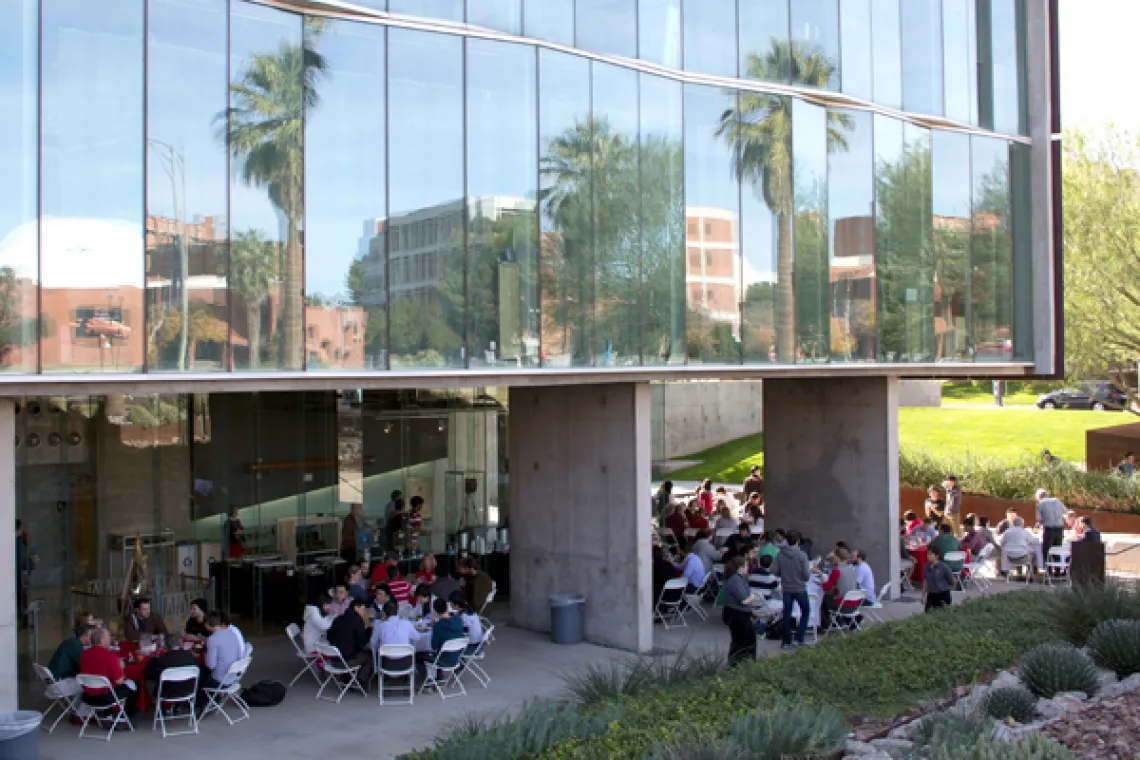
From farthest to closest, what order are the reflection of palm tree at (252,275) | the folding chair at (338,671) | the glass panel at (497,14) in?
the glass panel at (497,14) → the folding chair at (338,671) → the reflection of palm tree at (252,275)

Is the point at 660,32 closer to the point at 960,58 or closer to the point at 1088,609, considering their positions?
the point at 960,58

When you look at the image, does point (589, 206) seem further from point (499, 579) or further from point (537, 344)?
point (499, 579)

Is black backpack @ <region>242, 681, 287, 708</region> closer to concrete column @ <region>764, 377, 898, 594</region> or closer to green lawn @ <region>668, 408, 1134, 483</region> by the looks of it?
concrete column @ <region>764, 377, 898, 594</region>

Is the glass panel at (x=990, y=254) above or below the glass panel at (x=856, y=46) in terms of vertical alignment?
below

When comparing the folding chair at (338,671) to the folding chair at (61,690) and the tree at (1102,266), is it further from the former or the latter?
the tree at (1102,266)

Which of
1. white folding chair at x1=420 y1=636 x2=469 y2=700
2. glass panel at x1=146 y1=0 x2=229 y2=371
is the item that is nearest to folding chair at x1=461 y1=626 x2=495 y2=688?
white folding chair at x1=420 y1=636 x2=469 y2=700

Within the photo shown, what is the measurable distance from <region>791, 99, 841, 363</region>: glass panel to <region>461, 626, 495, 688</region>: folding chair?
758 centimetres

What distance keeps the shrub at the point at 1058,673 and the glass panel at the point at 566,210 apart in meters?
6.96

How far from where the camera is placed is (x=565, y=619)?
1781 centimetres

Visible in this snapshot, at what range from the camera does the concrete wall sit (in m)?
47.0

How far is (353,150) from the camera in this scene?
46.2 ft

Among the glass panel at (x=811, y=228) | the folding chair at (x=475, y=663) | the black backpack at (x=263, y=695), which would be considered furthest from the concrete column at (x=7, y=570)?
the glass panel at (x=811, y=228)

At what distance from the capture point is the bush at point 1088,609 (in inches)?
569

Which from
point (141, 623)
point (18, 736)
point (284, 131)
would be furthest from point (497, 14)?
point (18, 736)
